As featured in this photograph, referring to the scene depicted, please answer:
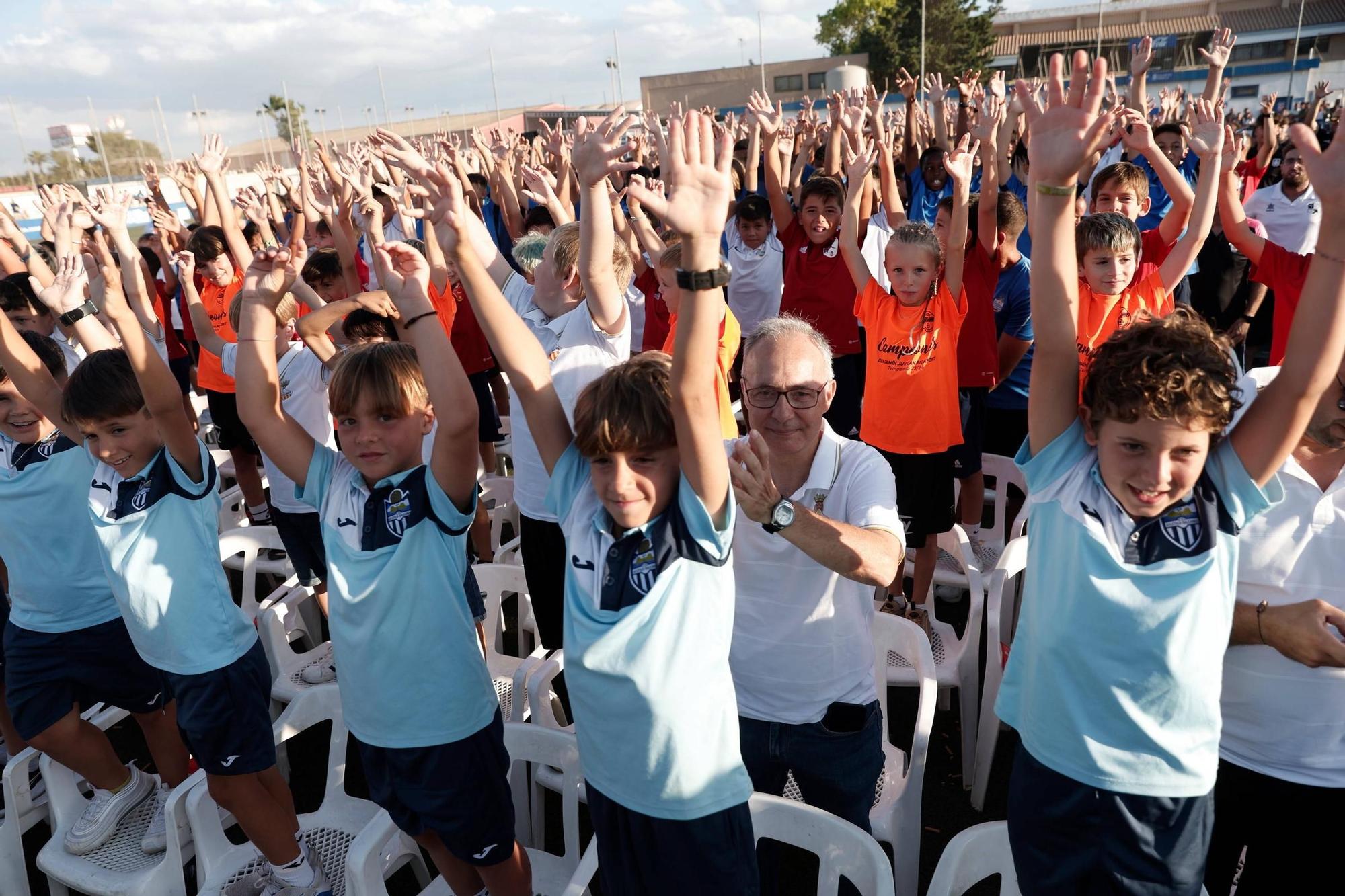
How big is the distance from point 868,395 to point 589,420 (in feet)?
7.52

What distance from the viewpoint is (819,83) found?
5584 cm

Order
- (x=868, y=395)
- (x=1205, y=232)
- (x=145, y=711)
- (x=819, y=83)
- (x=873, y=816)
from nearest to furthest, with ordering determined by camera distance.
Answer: (x=873, y=816)
(x=145, y=711)
(x=1205, y=232)
(x=868, y=395)
(x=819, y=83)

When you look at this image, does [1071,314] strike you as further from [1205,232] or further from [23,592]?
[23,592]

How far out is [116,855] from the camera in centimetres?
260

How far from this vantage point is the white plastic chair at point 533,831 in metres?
2.02

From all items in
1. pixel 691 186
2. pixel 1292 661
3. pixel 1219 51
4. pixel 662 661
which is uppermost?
pixel 1219 51

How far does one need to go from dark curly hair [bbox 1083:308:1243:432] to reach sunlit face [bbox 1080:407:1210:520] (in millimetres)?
21

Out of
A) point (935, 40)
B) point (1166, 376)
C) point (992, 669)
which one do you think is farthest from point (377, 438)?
point (935, 40)

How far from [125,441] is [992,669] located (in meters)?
2.82

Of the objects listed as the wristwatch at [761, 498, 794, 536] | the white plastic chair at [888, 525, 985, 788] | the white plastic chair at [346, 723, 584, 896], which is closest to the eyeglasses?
the wristwatch at [761, 498, 794, 536]

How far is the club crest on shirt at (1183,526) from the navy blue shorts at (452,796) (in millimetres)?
1639

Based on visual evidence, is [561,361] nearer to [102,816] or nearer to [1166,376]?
[1166,376]

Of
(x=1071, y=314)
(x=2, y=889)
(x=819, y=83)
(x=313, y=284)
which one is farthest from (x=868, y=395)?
(x=819, y=83)

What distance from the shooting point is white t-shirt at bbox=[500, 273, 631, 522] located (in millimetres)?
2893
